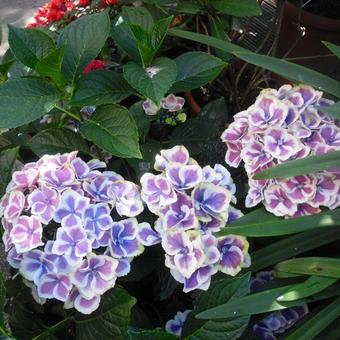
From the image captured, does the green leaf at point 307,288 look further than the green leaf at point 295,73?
No

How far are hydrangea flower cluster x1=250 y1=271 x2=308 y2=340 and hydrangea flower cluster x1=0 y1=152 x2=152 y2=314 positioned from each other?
0.27 m

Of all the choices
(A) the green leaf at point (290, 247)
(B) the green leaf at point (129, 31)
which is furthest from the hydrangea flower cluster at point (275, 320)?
(B) the green leaf at point (129, 31)

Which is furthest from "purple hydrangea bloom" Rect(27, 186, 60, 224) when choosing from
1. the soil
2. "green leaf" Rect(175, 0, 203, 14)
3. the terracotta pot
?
the soil

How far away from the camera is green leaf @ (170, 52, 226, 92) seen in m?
1.17

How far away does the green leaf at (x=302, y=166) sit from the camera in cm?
98

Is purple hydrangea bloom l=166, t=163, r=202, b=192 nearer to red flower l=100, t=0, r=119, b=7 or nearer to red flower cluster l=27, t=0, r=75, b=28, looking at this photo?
red flower l=100, t=0, r=119, b=7

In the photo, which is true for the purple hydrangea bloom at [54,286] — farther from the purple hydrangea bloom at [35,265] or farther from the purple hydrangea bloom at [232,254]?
the purple hydrangea bloom at [232,254]

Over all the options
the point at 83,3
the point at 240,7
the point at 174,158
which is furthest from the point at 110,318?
the point at 83,3

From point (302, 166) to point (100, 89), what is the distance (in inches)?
16.1

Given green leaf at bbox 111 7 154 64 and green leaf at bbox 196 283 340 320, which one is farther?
green leaf at bbox 111 7 154 64

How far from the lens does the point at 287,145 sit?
104 cm

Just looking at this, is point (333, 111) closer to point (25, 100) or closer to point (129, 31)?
point (129, 31)

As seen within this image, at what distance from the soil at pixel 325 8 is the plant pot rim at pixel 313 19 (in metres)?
0.10

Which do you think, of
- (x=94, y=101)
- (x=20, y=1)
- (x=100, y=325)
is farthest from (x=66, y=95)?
(x=20, y=1)
